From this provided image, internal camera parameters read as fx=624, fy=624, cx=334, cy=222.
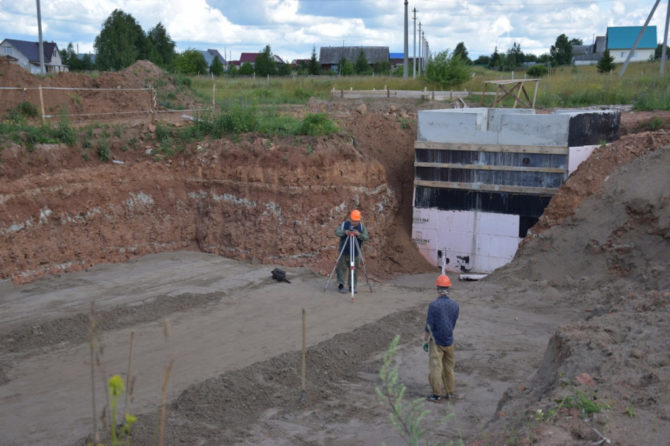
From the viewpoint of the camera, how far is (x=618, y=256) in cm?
1409

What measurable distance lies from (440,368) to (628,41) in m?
74.0

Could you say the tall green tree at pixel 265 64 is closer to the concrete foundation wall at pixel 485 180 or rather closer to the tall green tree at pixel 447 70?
the tall green tree at pixel 447 70

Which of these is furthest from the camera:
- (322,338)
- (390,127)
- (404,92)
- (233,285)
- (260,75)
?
(260,75)

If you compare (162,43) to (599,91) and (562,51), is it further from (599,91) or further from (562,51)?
(562,51)

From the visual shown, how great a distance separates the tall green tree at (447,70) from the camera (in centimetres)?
3331

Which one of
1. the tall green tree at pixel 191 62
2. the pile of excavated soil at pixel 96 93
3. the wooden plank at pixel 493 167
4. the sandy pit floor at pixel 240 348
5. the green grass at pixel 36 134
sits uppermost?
the tall green tree at pixel 191 62

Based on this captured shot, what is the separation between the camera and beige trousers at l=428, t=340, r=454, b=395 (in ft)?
28.6

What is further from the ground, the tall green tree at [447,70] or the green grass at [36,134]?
the tall green tree at [447,70]

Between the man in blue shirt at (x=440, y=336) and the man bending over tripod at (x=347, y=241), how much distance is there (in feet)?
16.6

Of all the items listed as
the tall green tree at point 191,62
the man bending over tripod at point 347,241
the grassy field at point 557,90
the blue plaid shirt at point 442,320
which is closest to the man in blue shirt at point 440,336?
the blue plaid shirt at point 442,320

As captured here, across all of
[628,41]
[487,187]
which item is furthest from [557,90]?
[628,41]

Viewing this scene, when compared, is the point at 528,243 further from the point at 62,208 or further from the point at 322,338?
the point at 62,208

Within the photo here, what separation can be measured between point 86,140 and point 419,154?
9105 millimetres

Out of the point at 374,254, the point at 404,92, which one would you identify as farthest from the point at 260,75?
the point at 374,254
